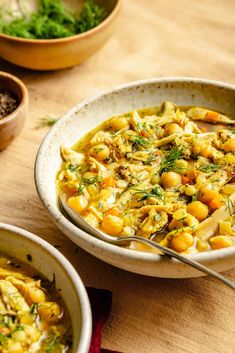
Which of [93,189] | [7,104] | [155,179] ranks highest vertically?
[155,179]

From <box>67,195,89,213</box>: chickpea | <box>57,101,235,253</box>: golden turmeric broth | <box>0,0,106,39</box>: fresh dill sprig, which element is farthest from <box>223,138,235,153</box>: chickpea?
<box>0,0,106,39</box>: fresh dill sprig

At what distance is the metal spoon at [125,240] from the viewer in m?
2.54

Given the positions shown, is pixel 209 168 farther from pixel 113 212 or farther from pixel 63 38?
pixel 63 38

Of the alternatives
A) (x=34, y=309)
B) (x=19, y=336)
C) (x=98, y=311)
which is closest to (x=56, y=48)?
(x=98, y=311)

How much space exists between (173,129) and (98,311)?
4.07ft

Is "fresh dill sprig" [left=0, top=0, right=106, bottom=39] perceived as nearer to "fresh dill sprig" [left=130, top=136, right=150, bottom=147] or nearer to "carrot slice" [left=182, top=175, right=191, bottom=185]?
"fresh dill sprig" [left=130, top=136, right=150, bottom=147]

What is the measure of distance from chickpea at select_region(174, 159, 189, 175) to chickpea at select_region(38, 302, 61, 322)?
1.10 m

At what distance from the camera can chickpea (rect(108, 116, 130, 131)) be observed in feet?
11.8

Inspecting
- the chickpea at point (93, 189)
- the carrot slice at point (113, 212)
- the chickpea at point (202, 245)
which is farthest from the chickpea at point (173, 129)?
the chickpea at point (202, 245)

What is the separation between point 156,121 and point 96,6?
159 centimetres

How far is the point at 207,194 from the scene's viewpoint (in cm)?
306

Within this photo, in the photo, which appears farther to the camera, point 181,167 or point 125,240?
point 181,167

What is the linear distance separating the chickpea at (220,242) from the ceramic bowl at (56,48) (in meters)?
2.01

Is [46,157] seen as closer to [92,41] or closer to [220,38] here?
[92,41]
